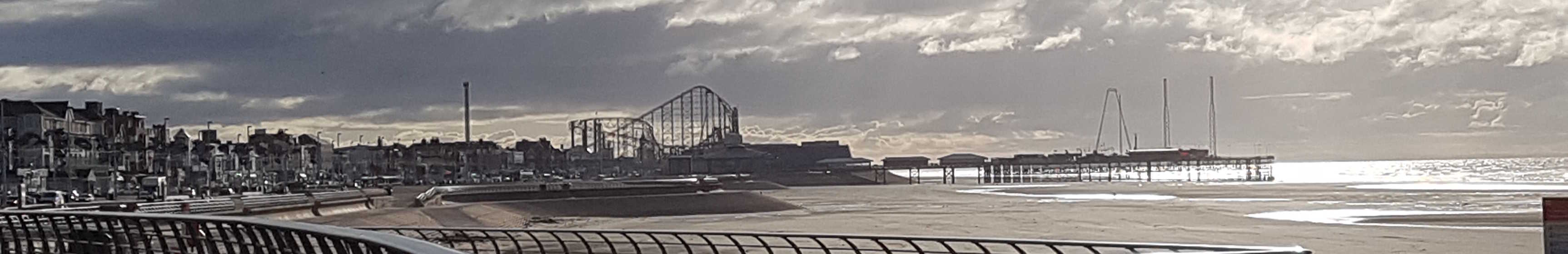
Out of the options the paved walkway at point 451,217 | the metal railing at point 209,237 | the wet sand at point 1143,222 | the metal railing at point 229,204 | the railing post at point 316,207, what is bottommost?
the wet sand at point 1143,222

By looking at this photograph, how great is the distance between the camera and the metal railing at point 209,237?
258 inches

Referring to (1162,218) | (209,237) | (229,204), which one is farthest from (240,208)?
(209,237)

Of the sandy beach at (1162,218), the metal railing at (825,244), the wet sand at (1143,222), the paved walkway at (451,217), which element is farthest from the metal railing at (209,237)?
the paved walkway at (451,217)

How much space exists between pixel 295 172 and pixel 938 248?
136m

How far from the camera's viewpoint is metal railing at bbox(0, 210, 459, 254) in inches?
258

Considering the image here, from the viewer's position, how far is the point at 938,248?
3616 centimetres

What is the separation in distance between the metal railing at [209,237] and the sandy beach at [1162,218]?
93.9 feet

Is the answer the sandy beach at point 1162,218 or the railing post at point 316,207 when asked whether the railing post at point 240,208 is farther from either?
the sandy beach at point 1162,218

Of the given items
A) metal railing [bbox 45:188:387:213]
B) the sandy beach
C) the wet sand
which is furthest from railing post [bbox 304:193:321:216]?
the wet sand

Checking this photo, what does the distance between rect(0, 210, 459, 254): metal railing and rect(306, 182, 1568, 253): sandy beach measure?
2862 centimetres

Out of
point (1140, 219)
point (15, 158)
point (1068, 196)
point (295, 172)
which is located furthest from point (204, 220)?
point (295, 172)

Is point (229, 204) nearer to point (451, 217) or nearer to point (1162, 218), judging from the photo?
point (451, 217)

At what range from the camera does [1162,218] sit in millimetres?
65688

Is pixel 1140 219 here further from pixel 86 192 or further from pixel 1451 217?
pixel 86 192
